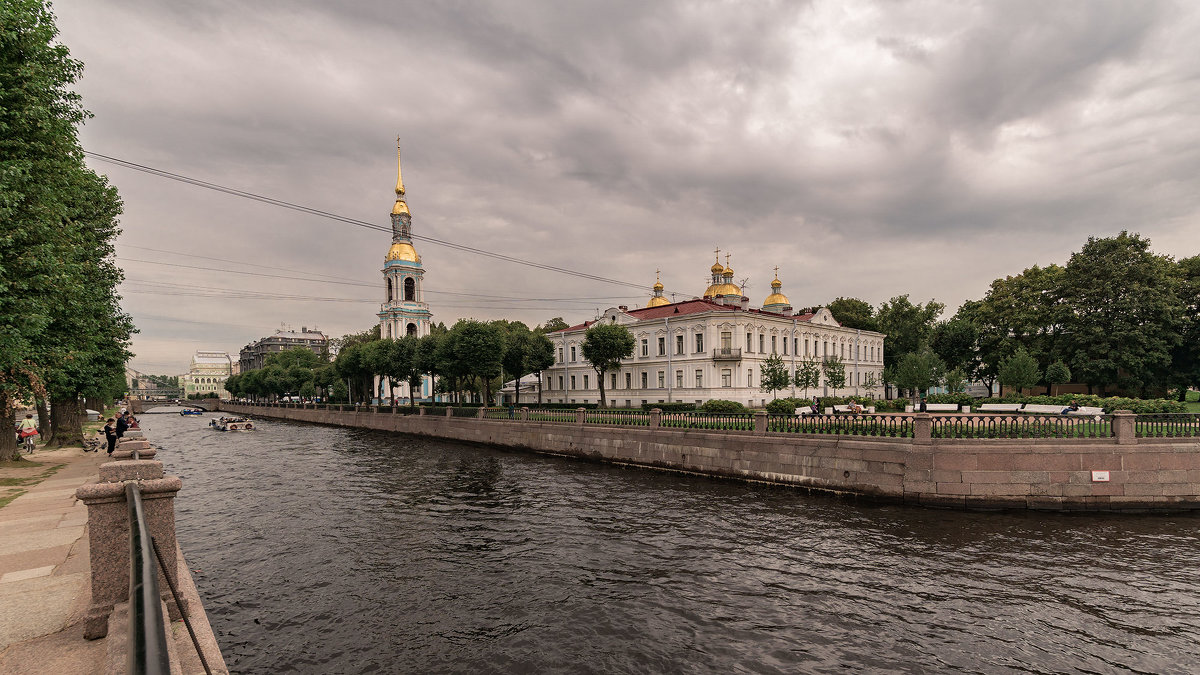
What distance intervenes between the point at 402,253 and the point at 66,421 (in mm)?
69465

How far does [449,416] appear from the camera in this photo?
146 feet

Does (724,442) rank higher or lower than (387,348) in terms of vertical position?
lower

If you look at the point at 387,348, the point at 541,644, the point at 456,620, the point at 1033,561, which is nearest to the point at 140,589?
the point at 541,644

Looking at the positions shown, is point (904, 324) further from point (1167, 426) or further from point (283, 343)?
point (283, 343)

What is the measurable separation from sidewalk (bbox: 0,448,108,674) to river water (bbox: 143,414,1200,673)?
272 centimetres

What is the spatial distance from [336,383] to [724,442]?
271 feet

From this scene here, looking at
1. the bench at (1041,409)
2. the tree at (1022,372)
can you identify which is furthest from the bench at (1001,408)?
the tree at (1022,372)

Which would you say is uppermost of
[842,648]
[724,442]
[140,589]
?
[140,589]

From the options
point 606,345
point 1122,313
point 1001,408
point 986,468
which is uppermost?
point 1122,313

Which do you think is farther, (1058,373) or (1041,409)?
(1058,373)

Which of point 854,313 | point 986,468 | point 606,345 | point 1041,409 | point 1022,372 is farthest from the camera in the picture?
point 854,313

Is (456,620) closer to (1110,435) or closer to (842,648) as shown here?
(842,648)

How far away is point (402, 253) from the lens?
94.6m

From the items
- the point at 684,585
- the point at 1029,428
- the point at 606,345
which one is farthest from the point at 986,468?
the point at 606,345
